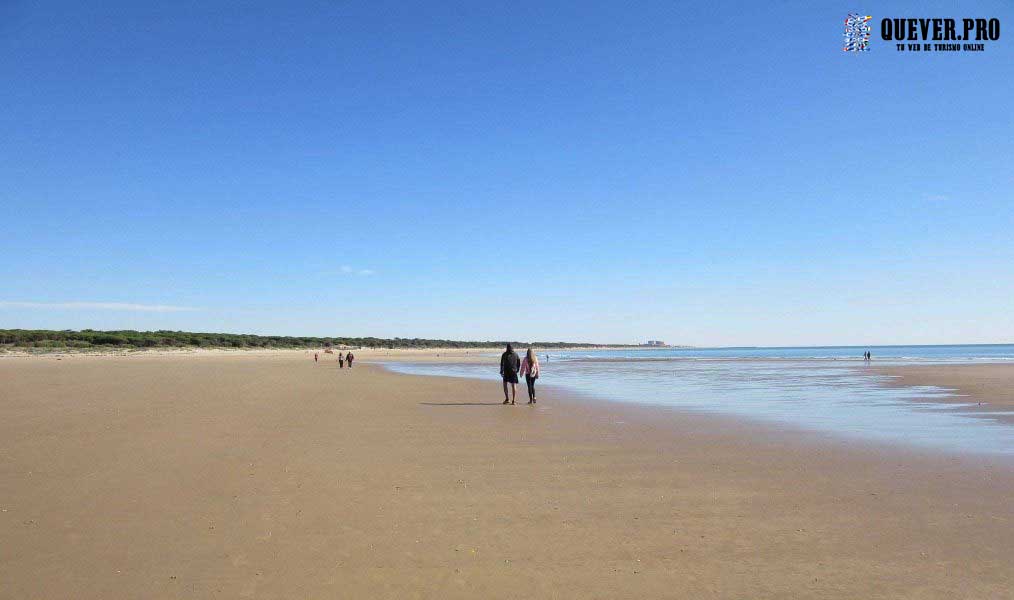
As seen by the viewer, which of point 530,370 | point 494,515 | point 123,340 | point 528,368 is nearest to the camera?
point 494,515

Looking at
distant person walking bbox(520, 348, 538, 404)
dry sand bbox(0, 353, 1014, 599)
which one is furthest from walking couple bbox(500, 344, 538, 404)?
dry sand bbox(0, 353, 1014, 599)

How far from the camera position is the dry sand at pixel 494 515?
4887mm

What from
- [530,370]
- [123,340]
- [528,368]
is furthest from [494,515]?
[123,340]

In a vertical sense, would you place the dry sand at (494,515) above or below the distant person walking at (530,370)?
below

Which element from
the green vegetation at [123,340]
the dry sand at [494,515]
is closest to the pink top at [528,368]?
the dry sand at [494,515]

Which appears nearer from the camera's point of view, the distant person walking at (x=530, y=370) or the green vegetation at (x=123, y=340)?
the distant person walking at (x=530, y=370)

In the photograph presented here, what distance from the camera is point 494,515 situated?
263 inches

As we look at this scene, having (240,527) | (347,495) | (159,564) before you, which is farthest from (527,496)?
(159,564)

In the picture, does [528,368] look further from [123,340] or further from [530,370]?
[123,340]

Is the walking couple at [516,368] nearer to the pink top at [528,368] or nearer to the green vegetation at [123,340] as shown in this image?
the pink top at [528,368]

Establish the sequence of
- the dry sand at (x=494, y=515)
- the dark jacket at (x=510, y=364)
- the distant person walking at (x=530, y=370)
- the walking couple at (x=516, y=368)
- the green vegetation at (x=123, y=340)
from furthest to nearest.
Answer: the green vegetation at (x=123, y=340), the dark jacket at (x=510, y=364), the walking couple at (x=516, y=368), the distant person walking at (x=530, y=370), the dry sand at (x=494, y=515)

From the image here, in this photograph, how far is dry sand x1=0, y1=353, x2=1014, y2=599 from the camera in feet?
16.0

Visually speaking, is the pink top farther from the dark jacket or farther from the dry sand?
the dry sand

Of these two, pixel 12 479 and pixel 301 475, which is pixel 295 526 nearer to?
pixel 301 475
